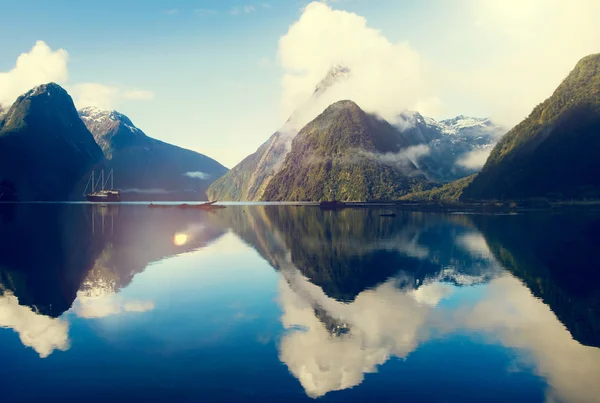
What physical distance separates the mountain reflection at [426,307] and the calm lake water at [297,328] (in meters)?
0.15

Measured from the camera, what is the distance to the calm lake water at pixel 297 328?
21.6 m

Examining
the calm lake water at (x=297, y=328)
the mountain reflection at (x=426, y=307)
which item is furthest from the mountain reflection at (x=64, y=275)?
the mountain reflection at (x=426, y=307)

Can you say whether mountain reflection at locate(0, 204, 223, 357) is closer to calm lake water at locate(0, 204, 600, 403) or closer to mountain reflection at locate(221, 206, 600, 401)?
calm lake water at locate(0, 204, 600, 403)

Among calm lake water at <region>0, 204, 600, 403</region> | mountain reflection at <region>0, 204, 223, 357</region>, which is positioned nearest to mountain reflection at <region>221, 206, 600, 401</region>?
calm lake water at <region>0, 204, 600, 403</region>

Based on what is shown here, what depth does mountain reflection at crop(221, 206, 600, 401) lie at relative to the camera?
24578 mm

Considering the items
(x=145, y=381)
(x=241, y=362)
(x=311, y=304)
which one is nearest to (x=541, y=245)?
(x=311, y=304)

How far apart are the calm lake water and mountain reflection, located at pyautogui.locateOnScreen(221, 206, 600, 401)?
6.1 inches

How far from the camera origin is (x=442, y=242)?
87.0 m

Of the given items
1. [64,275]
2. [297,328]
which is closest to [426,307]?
[297,328]

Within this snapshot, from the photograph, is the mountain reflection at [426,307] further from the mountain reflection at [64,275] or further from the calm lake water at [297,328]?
the mountain reflection at [64,275]

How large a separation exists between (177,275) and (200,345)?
989 inches

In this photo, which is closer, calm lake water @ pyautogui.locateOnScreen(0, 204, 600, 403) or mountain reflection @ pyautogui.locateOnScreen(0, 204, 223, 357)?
calm lake water @ pyautogui.locateOnScreen(0, 204, 600, 403)

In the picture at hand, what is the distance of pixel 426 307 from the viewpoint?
37156 mm

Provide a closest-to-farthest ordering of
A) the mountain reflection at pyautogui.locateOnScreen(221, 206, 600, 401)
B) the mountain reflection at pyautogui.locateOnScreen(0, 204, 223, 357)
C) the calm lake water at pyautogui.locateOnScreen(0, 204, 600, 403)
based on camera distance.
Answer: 1. the calm lake water at pyautogui.locateOnScreen(0, 204, 600, 403)
2. the mountain reflection at pyautogui.locateOnScreen(221, 206, 600, 401)
3. the mountain reflection at pyautogui.locateOnScreen(0, 204, 223, 357)
